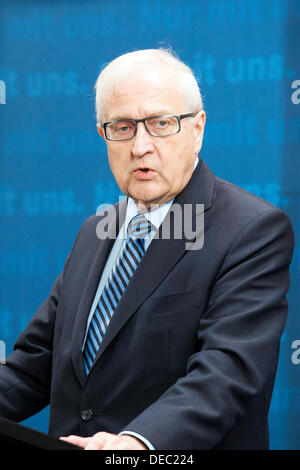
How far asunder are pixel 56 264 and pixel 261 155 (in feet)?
3.45

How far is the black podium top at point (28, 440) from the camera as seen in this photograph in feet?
2.64

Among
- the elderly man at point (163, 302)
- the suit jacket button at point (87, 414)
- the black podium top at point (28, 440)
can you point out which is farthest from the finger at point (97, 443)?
the suit jacket button at point (87, 414)

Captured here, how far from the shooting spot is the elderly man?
1284 mm

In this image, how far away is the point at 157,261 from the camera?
1.50 m

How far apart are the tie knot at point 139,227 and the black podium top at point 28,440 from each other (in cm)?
84

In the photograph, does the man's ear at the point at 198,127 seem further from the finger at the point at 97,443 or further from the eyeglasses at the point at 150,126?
the finger at the point at 97,443

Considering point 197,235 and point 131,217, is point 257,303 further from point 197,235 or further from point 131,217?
point 131,217

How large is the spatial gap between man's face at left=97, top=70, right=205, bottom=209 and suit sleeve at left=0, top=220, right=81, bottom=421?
1.48ft

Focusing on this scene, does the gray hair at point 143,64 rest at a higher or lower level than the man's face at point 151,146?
higher

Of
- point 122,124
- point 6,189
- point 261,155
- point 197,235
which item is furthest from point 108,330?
point 6,189

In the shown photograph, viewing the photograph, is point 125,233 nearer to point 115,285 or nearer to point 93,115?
point 115,285

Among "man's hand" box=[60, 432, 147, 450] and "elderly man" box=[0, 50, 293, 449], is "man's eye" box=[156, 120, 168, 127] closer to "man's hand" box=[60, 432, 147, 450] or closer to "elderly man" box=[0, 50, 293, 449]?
"elderly man" box=[0, 50, 293, 449]

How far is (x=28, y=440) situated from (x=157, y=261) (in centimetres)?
75

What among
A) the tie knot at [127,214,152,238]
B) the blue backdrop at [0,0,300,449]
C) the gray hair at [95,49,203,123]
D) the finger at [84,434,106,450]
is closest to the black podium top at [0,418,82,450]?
the finger at [84,434,106,450]
